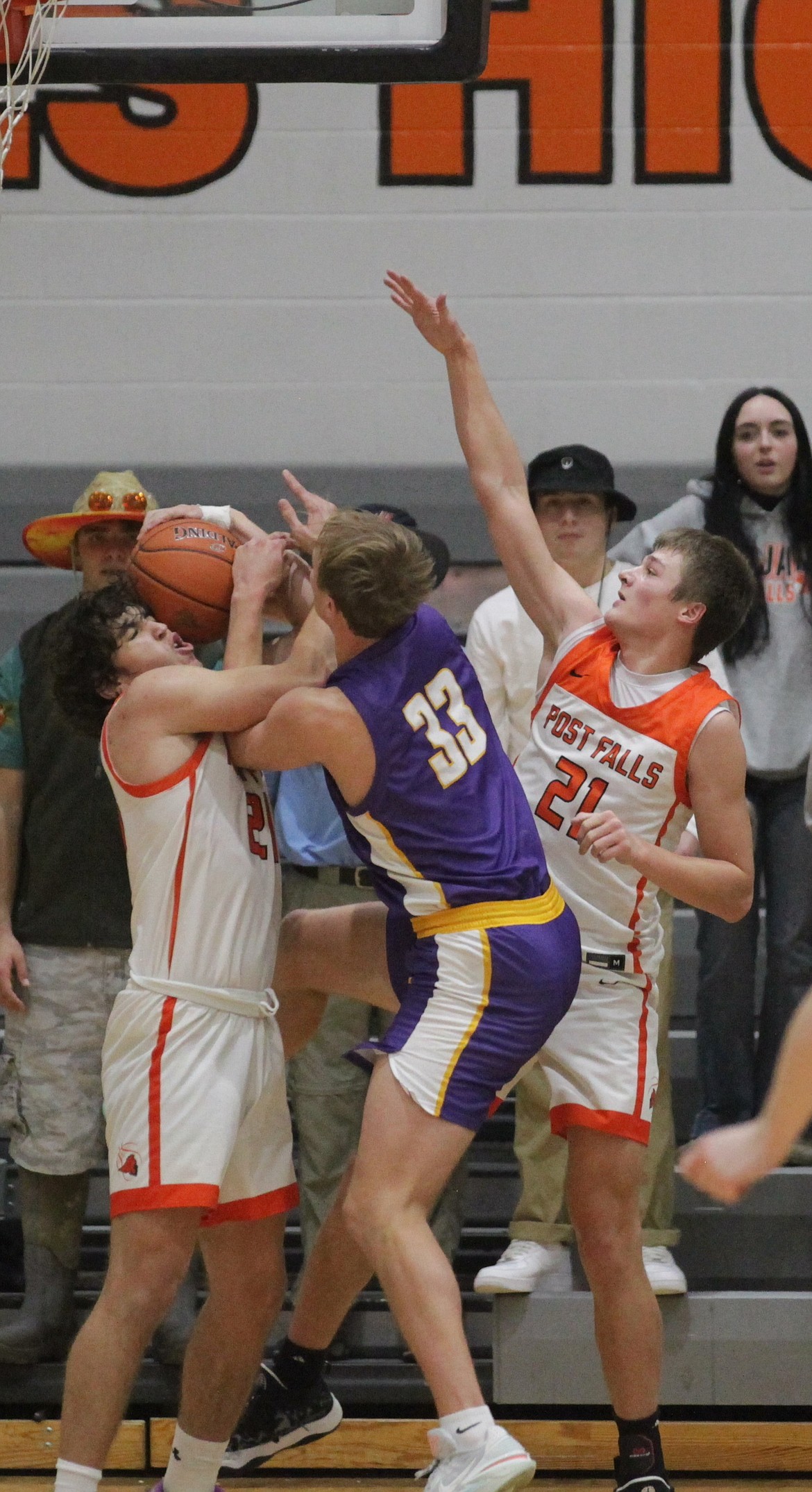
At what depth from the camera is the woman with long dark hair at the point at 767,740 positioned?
5441 millimetres

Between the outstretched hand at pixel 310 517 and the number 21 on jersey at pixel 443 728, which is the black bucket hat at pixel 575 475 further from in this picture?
the number 21 on jersey at pixel 443 728

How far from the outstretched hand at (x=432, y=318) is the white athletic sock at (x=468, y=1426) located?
93.8 inches

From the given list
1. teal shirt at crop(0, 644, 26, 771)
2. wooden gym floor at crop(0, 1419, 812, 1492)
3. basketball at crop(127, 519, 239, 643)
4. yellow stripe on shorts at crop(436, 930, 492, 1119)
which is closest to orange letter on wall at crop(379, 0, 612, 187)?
teal shirt at crop(0, 644, 26, 771)

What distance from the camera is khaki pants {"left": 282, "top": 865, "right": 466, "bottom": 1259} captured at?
5.11 meters

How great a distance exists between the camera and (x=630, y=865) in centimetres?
385

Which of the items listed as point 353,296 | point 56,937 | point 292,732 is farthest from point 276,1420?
point 353,296

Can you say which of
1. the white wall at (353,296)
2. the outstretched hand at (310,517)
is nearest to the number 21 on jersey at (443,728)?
the outstretched hand at (310,517)

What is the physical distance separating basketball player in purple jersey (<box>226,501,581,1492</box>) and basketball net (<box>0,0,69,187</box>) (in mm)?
1388

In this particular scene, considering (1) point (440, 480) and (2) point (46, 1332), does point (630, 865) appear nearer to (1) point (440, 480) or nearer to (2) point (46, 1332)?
(2) point (46, 1332)

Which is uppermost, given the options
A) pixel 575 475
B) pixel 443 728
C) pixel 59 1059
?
pixel 575 475

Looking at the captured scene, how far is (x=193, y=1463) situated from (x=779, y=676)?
9.66 ft

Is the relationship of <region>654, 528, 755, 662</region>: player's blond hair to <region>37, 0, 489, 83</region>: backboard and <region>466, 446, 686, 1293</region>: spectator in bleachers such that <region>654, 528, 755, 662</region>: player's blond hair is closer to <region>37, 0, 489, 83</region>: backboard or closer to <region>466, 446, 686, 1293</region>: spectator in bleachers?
<region>466, 446, 686, 1293</region>: spectator in bleachers

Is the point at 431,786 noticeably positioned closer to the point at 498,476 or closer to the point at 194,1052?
the point at 194,1052

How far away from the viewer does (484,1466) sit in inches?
134
